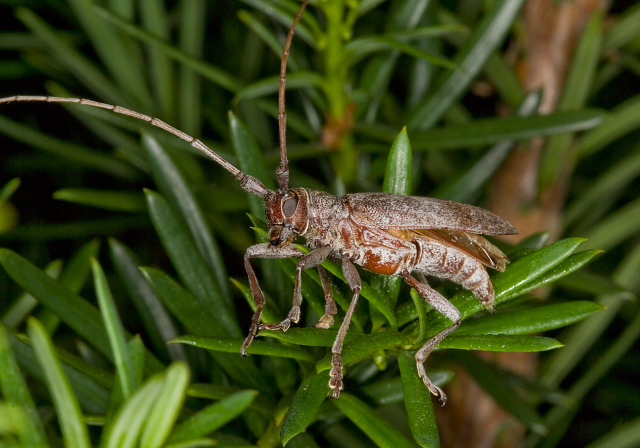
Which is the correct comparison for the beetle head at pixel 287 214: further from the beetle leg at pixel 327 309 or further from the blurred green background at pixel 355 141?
the beetle leg at pixel 327 309

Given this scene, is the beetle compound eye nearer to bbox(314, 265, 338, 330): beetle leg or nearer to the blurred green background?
the blurred green background

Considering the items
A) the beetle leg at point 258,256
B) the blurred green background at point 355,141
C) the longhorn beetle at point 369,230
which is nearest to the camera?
the beetle leg at point 258,256

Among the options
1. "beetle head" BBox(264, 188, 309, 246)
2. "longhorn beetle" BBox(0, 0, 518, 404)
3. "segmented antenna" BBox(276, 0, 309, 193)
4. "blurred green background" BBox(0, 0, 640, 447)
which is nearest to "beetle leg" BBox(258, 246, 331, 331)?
"longhorn beetle" BBox(0, 0, 518, 404)

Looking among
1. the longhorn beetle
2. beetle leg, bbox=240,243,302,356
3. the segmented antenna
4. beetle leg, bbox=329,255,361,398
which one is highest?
the segmented antenna

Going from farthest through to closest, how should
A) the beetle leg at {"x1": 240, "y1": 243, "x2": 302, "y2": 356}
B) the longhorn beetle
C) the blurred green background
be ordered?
the blurred green background → the longhorn beetle → the beetle leg at {"x1": 240, "y1": 243, "x2": 302, "y2": 356}

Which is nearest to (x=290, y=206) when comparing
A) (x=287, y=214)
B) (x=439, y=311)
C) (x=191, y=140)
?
(x=287, y=214)

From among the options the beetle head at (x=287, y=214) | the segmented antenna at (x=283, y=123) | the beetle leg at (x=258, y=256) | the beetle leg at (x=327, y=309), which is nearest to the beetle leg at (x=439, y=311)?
the beetle leg at (x=327, y=309)

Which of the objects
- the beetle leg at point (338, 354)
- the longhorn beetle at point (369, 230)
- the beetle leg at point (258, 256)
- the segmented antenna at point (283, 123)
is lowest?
the beetle leg at point (338, 354)

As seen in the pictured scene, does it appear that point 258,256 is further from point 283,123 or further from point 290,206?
point 283,123

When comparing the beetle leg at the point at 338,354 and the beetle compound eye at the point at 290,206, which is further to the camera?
the beetle compound eye at the point at 290,206

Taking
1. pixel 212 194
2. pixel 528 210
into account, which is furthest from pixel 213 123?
pixel 528 210
